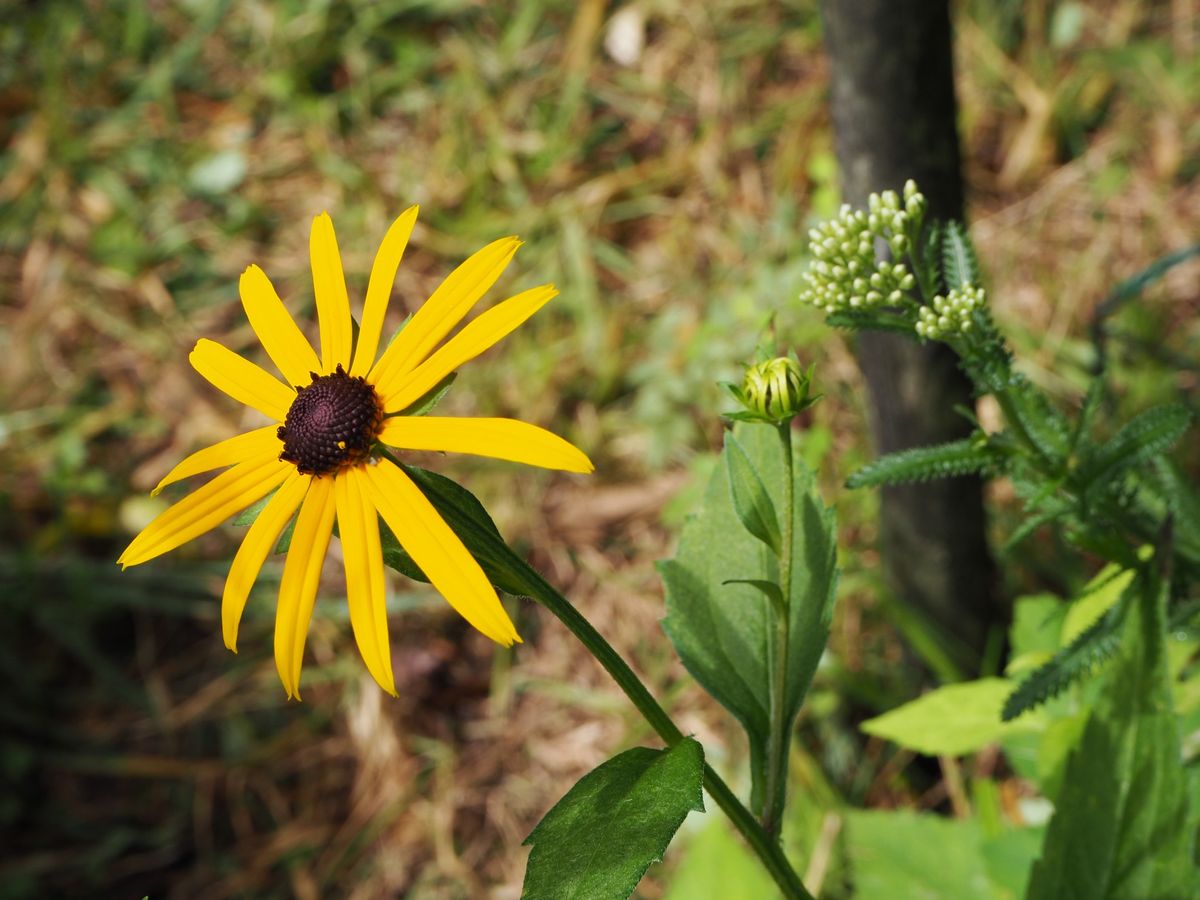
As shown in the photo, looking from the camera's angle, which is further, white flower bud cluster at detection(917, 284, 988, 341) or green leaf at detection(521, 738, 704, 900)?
white flower bud cluster at detection(917, 284, 988, 341)

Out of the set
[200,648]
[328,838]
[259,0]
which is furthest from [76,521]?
[259,0]

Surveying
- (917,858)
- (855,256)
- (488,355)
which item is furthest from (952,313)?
(488,355)

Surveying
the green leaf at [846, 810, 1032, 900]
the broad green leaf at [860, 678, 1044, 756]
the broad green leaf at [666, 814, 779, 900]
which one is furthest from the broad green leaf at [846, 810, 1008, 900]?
the broad green leaf at [860, 678, 1044, 756]

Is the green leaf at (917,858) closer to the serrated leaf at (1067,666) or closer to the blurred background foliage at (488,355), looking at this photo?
the blurred background foliage at (488,355)

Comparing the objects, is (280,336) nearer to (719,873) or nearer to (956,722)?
(956,722)

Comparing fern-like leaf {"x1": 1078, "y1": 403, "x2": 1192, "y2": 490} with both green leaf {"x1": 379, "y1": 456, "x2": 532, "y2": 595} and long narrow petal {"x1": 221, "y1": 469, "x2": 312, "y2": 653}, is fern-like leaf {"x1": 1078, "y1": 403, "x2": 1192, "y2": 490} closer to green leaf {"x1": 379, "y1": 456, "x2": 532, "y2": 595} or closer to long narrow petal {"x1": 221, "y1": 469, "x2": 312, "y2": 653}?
green leaf {"x1": 379, "y1": 456, "x2": 532, "y2": 595}

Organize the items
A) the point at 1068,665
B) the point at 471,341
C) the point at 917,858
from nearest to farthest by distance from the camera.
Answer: the point at 471,341, the point at 1068,665, the point at 917,858
